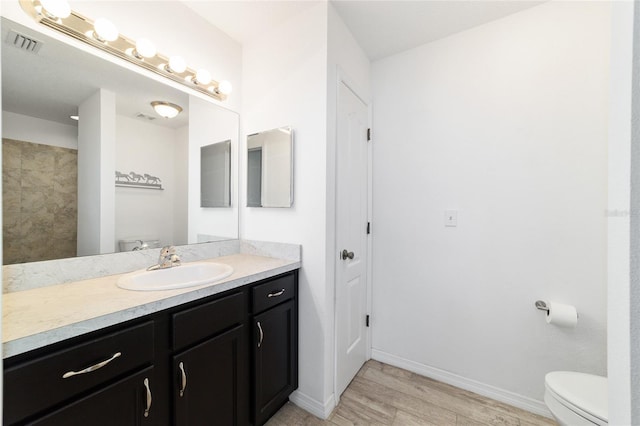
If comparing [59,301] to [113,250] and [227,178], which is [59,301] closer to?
[113,250]

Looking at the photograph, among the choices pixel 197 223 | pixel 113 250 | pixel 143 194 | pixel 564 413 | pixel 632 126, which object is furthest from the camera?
pixel 197 223

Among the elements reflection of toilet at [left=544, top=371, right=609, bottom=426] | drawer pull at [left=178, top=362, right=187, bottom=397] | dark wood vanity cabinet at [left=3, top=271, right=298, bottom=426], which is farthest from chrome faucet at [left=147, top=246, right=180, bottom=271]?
reflection of toilet at [left=544, top=371, right=609, bottom=426]

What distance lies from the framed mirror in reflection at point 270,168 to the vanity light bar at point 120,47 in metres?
0.42

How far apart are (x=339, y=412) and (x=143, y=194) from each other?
1776 millimetres

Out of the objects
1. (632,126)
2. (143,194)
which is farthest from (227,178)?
(632,126)

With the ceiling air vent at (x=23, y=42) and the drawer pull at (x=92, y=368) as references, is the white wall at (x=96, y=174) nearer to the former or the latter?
the ceiling air vent at (x=23, y=42)

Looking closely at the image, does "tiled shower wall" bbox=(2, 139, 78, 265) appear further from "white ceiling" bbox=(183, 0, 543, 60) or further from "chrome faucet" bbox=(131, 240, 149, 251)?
"white ceiling" bbox=(183, 0, 543, 60)

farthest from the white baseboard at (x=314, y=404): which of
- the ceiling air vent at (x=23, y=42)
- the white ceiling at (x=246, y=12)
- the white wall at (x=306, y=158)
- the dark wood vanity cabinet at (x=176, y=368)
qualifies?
the white ceiling at (x=246, y=12)

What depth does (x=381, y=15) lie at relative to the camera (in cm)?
161

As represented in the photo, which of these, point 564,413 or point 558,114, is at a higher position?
point 558,114

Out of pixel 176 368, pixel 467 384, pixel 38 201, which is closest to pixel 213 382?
pixel 176 368

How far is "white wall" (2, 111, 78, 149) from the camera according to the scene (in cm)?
103

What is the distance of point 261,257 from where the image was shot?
1.74 m

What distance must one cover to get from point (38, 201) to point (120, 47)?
0.86 metres
